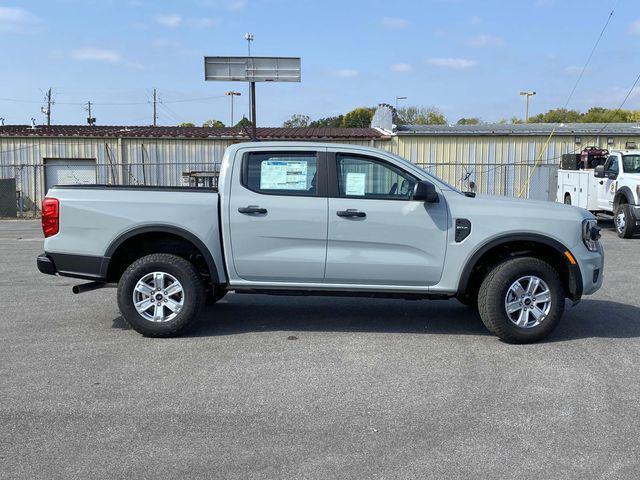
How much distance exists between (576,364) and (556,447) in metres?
1.84

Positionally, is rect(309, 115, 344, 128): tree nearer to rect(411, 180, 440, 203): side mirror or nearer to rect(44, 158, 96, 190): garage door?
rect(44, 158, 96, 190): garage door

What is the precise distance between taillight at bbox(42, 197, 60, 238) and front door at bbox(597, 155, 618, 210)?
14.4 meters

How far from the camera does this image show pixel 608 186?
17375 mm

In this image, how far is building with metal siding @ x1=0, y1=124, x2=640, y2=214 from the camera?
2759 centimetres

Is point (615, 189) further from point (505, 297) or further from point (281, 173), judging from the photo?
point (281, 173)

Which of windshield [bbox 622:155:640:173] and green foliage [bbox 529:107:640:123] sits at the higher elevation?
green foliage [bbox 529:107:640:123]

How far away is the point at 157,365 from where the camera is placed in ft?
18.7

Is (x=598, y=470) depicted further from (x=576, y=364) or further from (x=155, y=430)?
(x=155, y=430)

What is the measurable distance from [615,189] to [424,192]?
12.6 metres

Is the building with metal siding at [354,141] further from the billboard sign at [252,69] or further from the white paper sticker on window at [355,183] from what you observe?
the white paper sticker on window at [355,183]

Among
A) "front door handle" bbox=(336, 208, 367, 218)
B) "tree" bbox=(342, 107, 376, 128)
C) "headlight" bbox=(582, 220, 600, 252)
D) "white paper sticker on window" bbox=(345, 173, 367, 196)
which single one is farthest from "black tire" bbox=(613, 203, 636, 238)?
"tree" bbox=(342, 107, 376, 128)

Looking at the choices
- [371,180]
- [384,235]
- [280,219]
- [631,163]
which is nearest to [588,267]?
[384,235]

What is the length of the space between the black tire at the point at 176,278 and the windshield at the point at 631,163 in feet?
45.0

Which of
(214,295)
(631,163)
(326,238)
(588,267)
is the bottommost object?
(214,295)
